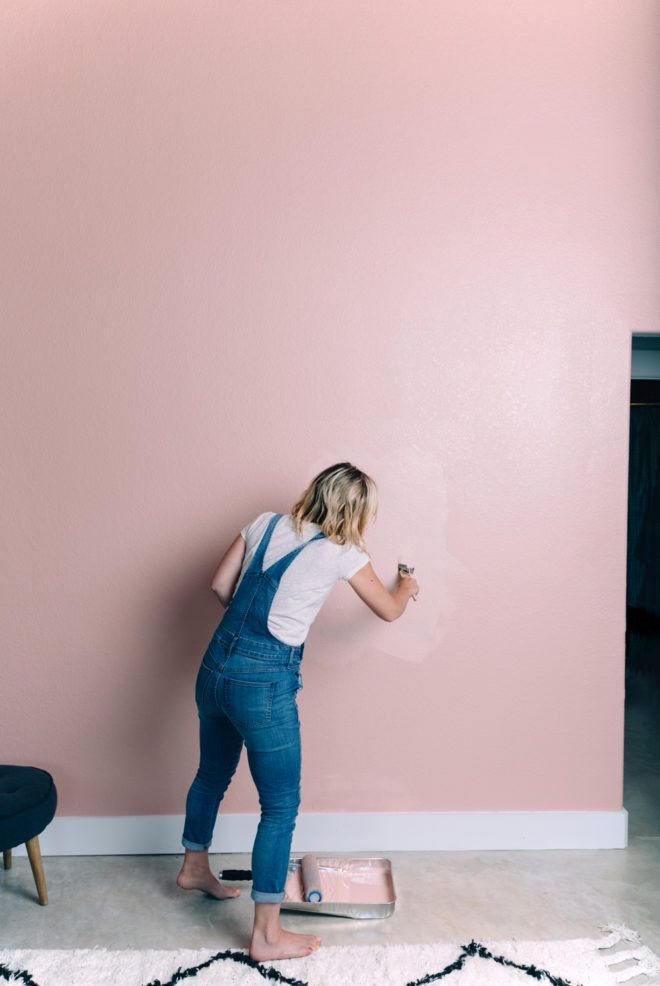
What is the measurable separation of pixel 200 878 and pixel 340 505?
1255mm

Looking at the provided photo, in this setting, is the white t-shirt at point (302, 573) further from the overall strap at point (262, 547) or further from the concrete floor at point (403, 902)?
the concrete floor at point (403, 902)

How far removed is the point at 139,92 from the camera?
275cm

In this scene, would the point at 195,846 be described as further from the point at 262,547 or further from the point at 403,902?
the point at 262,547

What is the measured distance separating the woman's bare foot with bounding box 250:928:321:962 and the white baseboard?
23.0 inches

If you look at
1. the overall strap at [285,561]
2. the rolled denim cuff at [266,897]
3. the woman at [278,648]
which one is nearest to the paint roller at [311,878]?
the woman at [278,648]

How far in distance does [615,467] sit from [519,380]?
46cm

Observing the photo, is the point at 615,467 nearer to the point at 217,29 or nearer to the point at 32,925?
the point at 217,29

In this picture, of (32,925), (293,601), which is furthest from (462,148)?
(32,925)

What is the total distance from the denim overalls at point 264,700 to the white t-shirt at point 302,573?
18mm

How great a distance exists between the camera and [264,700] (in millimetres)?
2141

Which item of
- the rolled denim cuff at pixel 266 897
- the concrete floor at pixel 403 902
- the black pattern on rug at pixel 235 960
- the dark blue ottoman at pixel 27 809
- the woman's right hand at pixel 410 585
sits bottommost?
the concrete floor at pixel 403 902

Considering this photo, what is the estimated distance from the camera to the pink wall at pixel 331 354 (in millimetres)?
2756

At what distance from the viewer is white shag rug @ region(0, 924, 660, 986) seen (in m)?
2.10

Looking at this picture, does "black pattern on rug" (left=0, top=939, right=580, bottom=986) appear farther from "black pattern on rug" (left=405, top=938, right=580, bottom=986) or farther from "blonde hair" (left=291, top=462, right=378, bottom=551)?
"blonde hair" (left=291, top=462, right=378, bottom=551)
